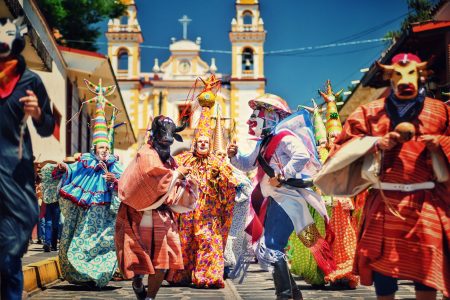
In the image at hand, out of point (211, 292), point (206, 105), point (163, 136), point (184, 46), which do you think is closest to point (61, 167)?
point (206, 105)

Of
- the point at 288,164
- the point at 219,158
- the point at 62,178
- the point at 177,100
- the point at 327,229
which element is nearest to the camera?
the point at 288,164

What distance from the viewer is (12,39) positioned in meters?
4.95

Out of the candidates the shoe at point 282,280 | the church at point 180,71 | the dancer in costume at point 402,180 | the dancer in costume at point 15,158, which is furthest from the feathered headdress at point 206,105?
the church at point 180,71

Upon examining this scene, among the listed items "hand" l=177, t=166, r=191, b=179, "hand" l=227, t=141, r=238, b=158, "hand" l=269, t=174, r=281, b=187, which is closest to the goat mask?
"hand" l=177, t=166, r=191, b=179

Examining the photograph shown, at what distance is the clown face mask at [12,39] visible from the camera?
4.93m

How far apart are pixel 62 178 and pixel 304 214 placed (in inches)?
150

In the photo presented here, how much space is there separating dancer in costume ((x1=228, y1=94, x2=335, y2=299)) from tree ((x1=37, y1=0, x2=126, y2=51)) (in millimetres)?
25697

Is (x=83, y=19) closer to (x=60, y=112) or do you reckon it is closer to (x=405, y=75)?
(x=60, y=112)

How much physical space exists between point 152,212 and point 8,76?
278 centimetres

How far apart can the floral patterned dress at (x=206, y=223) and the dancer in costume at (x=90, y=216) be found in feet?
3.60

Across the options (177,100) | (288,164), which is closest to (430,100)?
(288,164)

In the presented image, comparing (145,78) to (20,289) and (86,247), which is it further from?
(20,289)

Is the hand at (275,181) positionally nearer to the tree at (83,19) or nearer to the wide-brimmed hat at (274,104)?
the wide-brimmed hat at (274,104)

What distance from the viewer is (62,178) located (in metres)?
9.80
